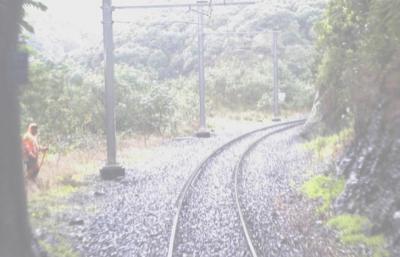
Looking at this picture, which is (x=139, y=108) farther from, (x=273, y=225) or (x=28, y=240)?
(x=28, y=240)

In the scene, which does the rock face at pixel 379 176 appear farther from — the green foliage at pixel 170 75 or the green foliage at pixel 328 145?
the green foliage at pixel 170 75

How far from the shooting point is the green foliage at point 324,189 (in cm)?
1256

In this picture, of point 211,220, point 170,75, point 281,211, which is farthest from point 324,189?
point 170,75

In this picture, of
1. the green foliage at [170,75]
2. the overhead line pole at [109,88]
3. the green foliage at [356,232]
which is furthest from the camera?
the green foliage at [170,75]

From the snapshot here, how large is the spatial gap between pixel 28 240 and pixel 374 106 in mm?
7780

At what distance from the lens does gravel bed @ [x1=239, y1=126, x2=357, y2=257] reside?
9656 mm

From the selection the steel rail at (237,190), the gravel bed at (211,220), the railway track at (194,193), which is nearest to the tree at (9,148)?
the railway track at (194,193)

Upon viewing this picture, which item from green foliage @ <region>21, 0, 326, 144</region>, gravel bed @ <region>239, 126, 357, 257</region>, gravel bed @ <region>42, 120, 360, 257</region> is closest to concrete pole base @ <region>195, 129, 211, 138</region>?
green foliage @ <region>21, 0, 326, 144</region>

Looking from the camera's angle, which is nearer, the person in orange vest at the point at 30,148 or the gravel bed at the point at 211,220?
the gravel bed at the point at 211,220

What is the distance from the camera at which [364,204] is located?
35.0ft

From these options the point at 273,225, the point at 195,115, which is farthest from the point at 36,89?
the point at 195,115

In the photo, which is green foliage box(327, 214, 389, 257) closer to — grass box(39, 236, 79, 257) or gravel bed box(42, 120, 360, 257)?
gravel bed box(42, 120, 360, 257)

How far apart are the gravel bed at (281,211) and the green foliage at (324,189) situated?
0.24m

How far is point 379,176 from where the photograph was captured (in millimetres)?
10422
